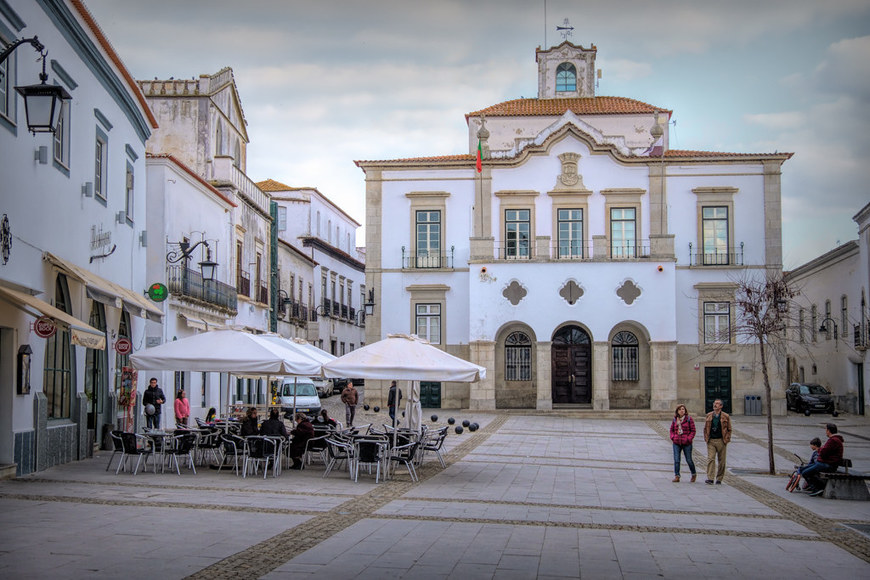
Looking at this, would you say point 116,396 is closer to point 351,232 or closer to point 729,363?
point 729,363

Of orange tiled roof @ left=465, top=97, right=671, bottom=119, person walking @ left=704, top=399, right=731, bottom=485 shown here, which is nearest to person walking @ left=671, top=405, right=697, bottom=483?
person walking @ left=704, top=399, right=731, bottom=485

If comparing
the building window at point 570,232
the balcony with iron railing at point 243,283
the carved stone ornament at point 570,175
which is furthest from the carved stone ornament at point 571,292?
the balcony with iron railing at point 243,283

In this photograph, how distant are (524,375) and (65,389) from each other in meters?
22.5

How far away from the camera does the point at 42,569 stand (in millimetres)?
7836

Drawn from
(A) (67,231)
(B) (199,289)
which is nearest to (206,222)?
(B) (199,289)

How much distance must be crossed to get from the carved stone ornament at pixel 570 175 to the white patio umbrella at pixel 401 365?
22.2 meters

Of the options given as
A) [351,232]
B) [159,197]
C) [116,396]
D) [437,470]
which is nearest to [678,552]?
[437,470]

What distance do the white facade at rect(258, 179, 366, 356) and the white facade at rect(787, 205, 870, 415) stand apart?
78.2 ft

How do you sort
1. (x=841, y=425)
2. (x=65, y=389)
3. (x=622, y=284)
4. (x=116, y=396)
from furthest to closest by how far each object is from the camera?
1. (x=622, y=284)
2. (x=841, y=425)
3. (x=116, y=396)
4. (x=65, y=389)

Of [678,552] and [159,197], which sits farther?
[159,197]

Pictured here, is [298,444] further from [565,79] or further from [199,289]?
[565,79]

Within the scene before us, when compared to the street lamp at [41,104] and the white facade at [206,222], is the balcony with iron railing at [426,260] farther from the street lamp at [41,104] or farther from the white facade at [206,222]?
the street lamp at [41,104]

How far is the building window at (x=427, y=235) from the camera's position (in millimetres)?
37625

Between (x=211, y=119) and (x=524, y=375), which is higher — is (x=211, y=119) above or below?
above
